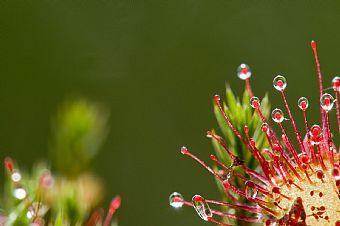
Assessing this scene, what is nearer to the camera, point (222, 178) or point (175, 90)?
point (222, 178)

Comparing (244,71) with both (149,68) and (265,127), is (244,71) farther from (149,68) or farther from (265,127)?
(149,68)

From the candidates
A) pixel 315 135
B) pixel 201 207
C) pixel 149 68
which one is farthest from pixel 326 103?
pixel 149 68

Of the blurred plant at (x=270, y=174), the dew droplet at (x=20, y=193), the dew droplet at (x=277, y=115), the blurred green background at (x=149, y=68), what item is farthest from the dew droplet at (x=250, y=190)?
the blurred green background at (x=149, y=68)

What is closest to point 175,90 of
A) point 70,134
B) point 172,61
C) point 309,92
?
point 172,61

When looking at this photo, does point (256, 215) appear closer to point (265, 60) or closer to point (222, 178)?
point (222, 178)

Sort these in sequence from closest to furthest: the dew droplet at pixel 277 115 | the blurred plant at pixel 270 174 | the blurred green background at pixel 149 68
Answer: the blurred plant at pixel 270 174, the dew droplet at pixel 277 115, the blurred green background at pixel 149 68

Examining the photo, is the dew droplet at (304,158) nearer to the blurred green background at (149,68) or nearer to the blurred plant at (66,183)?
the blurred plant at (66,183)

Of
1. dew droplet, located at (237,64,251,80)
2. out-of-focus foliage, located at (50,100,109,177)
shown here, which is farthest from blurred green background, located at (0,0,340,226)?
dew droplet, located at (237,64,251,80)

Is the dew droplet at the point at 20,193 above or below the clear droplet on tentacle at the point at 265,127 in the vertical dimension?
below
